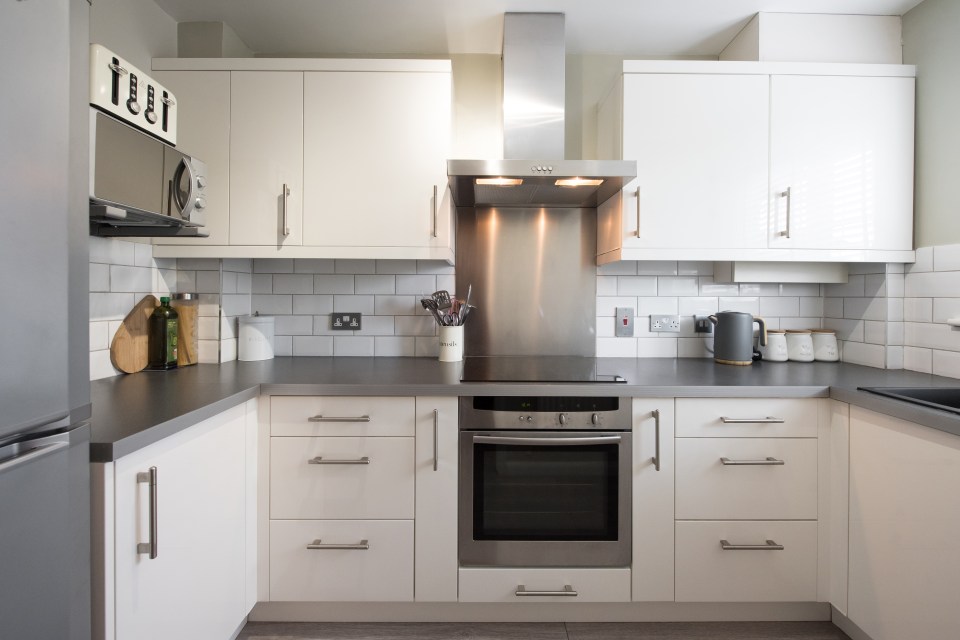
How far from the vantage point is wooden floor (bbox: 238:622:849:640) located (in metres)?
1.82

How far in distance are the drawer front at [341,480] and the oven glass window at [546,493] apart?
299 millimetres

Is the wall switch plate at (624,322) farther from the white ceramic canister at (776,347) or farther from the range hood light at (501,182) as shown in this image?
the range hood light at (501,182)

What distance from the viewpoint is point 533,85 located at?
2186 millimetres

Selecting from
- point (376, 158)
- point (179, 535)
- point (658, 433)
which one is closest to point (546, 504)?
point (658, 433)

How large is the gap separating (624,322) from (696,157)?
0.80 meters

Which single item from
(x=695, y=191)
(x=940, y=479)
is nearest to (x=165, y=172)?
(x=695, y=191)

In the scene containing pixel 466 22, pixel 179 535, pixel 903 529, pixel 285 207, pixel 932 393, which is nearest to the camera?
pixel 179 535

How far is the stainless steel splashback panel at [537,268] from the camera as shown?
2506mm

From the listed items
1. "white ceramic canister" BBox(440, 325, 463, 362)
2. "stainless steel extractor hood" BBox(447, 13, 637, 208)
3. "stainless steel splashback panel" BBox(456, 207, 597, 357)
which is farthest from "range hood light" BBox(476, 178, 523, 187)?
"white ceramic canister" BBox(440, 325, 463, 362)

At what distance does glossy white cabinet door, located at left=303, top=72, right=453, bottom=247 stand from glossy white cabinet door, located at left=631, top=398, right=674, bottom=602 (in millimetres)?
1051

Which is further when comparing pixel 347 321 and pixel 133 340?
pixel 347 321

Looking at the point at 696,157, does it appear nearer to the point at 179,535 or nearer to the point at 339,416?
the point at 339,416

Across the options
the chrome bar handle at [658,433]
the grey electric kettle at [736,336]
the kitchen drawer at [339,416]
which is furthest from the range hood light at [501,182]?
the grey electric kettle at [736,336]

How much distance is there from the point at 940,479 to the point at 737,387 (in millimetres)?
564
